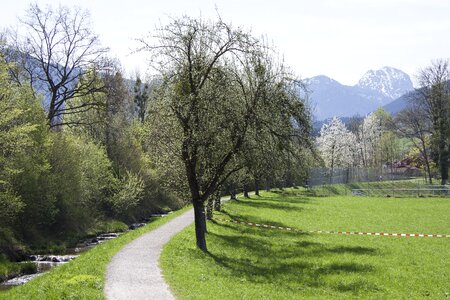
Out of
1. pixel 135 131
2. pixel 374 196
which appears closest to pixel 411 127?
pixel 374 196

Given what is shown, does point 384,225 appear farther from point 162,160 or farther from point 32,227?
point 32,227

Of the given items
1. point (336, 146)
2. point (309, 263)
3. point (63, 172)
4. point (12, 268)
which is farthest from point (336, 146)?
point (12, 268)

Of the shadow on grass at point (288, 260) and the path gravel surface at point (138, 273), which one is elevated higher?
the path gravel surface at point (138, 273)

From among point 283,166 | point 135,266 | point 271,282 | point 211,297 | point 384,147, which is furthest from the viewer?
point 384,147

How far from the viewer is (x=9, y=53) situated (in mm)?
40969

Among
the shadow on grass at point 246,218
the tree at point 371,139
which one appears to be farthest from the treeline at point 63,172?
the tree at point 371,139

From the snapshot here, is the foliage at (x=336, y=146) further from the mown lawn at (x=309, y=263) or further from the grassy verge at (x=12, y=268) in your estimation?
the grassy verge at (x=12, y=268)

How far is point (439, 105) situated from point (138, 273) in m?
70.5

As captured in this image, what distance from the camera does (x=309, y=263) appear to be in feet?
69.2

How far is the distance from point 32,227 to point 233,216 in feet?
50.1

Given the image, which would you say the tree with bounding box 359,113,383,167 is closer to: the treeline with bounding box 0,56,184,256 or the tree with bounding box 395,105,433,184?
the tree with bounding box 395,105,433,184

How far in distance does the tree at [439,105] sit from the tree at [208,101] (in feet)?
198

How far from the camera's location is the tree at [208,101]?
22531 mm

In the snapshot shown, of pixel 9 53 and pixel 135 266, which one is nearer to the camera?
pixel 135 266
